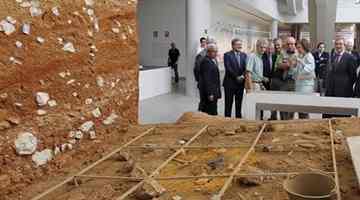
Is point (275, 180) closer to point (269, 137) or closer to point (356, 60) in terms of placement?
point (269, 137)

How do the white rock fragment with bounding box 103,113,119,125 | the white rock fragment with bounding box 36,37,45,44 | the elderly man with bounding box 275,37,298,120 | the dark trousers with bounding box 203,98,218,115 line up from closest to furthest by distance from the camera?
the white rock fragment with bounding box 36,37,45,44, the white rock fragment with bounding box 103,113,119,125, the elderly man with bounding box 275,37,298,120, the dark trousers with bounding box 203,98,218,115

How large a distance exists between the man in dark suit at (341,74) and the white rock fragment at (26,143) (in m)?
4.46

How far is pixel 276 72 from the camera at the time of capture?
7.10 meters

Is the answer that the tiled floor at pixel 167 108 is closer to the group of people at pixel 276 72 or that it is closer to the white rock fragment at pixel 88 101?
the group of people at pixel 276 72

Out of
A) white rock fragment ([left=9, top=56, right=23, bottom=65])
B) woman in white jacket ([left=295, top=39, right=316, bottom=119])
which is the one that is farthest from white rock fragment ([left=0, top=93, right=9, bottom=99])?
woman in white jacket ([left=295, top=39, right=316, bottom=119])

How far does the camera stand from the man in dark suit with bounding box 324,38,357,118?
6.19m

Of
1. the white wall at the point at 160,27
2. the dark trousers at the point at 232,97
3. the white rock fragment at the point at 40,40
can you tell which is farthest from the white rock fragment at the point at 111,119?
the white wall at the point at 160,27

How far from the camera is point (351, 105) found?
Answer: 5.62m

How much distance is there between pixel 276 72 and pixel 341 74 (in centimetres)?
110

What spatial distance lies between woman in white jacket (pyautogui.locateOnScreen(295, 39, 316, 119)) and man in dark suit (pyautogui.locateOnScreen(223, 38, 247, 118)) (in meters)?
0.85

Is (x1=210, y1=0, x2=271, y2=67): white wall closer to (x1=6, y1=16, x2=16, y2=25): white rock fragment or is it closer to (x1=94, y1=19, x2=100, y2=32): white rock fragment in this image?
(x1=94, y1=19, x2=100, y2=32): white rock fragment

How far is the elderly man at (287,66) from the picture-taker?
6629 millimetres

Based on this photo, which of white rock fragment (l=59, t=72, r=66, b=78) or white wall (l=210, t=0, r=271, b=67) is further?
white wall (l=210, t=0, r=271, b=67)

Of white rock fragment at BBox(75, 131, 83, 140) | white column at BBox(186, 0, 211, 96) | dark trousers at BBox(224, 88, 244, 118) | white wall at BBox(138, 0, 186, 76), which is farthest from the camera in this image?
white wall at BBox(138, 0, 186, 76)
